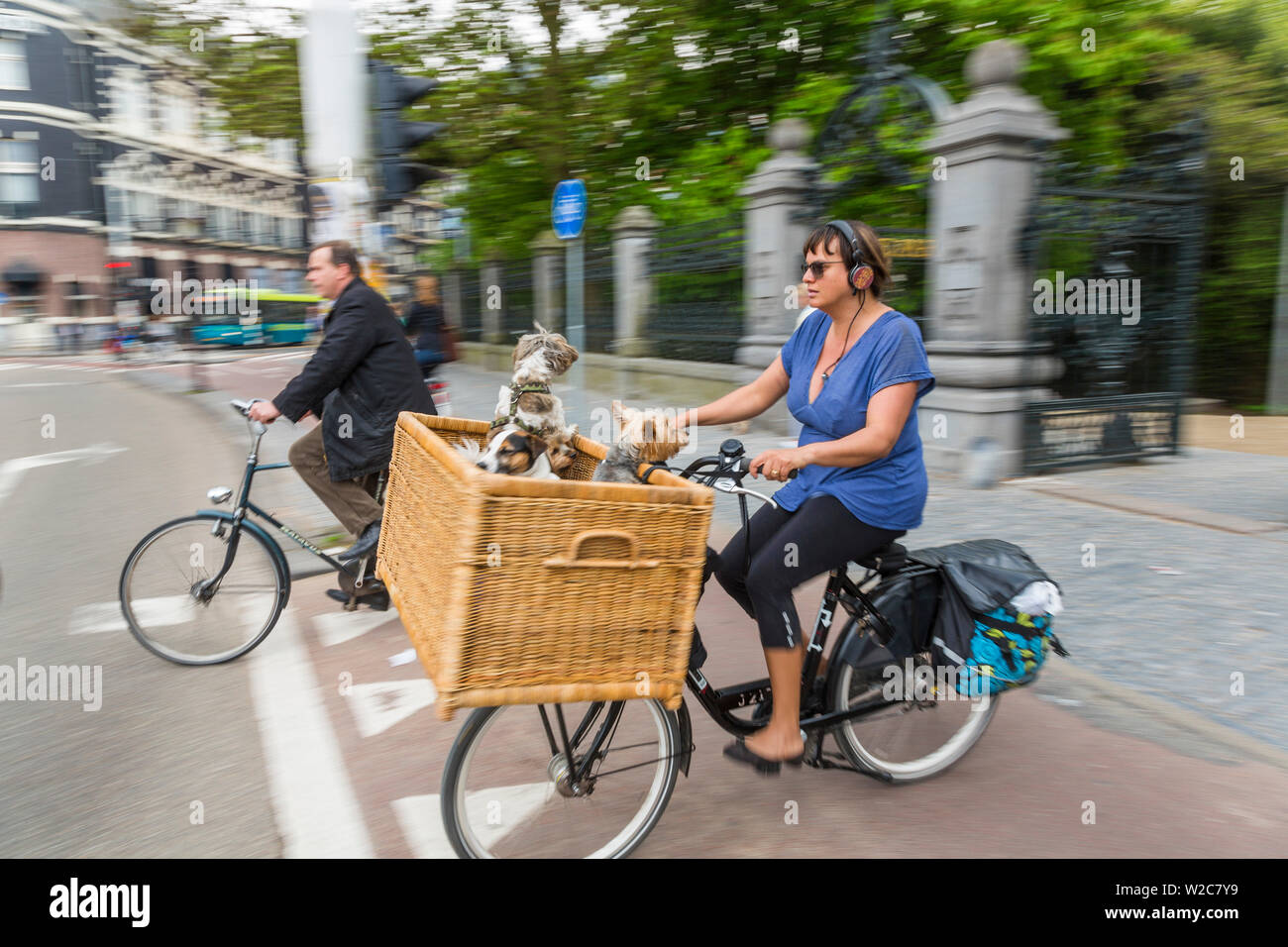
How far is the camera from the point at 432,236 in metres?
22.5

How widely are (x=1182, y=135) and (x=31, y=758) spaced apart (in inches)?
390

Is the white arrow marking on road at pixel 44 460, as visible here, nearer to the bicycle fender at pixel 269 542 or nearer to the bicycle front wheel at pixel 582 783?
the bicycle fender at pixel 269 542

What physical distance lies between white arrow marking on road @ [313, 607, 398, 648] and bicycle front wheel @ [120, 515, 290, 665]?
344 mm

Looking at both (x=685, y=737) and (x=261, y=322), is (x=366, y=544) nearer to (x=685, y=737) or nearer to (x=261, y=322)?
(x=685, y=737)

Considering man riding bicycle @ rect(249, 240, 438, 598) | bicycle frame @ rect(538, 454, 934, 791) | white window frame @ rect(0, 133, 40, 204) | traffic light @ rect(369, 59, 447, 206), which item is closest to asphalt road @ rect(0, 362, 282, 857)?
man riding bicycle @ rect(249, 240, 438, 598)

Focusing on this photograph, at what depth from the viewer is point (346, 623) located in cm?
479

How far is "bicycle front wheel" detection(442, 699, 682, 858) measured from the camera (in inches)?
104

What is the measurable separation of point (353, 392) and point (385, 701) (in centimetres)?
148

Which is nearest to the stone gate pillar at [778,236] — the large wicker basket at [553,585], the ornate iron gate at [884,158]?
the ornate iron gate at [884,158]

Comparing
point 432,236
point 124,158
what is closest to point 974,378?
point 432,236

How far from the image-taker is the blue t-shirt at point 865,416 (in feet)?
8.65

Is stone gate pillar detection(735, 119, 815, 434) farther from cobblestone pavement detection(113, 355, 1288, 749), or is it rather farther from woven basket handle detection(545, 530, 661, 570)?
woven basket handle detection(545, 530, 661, 570)
